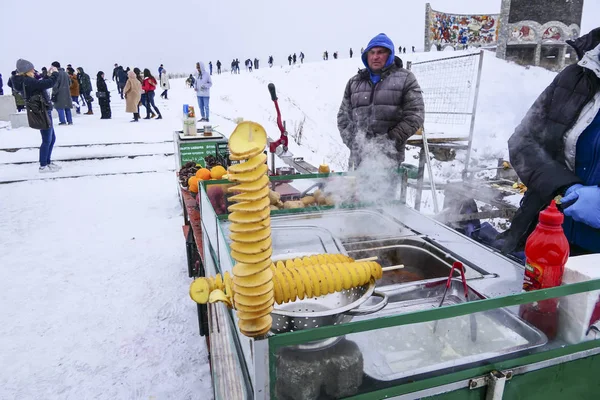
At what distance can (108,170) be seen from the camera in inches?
340

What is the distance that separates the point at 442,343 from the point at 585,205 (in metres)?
1.13

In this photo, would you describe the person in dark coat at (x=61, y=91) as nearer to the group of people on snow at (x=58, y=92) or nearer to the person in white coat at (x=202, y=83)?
the group of people on snow at (x=58, y=92)

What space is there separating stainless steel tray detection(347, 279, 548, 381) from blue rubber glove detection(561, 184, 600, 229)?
2.82 feet

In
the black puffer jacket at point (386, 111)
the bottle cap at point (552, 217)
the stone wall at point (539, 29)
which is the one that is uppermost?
the stone wall at point (539, 29)

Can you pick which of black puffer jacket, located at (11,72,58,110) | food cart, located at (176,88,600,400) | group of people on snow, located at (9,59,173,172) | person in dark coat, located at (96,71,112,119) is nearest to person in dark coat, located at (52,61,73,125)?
group of people on snow, located at (9,59,173,172)

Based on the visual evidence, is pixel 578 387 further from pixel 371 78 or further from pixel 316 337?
pixel 371 78

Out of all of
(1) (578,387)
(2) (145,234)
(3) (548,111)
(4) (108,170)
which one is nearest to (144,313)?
(2) (145,234)

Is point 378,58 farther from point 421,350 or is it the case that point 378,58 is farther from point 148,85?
point 148,85

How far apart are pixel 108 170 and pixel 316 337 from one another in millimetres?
8941

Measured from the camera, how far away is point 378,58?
137 inches

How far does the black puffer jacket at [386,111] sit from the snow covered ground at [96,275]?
230cm

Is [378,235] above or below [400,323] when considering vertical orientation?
below

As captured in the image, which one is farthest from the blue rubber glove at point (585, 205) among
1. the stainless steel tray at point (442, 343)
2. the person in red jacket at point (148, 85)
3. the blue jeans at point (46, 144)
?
the person in red jacket at point (148, 85)

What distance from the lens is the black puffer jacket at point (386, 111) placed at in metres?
3.49
